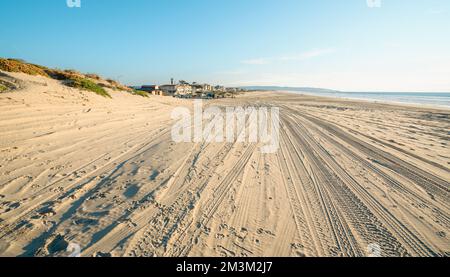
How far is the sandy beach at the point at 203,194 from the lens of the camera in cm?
339

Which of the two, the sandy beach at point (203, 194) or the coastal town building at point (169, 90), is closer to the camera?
the sandy beach at point (203, 194)

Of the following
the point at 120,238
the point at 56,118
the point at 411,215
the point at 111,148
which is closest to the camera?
the point at 120,238

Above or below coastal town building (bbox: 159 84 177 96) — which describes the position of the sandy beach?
below

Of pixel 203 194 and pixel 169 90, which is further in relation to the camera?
pixel 169 90

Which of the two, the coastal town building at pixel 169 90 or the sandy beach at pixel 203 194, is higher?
the coastal town building at pixel 169 90

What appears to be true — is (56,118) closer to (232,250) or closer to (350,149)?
(232,250)

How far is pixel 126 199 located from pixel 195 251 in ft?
6.59

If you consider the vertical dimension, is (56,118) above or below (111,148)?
above

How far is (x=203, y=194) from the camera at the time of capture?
490 cm

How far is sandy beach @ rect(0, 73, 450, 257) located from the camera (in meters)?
3.39

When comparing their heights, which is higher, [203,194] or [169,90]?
[169,90]
